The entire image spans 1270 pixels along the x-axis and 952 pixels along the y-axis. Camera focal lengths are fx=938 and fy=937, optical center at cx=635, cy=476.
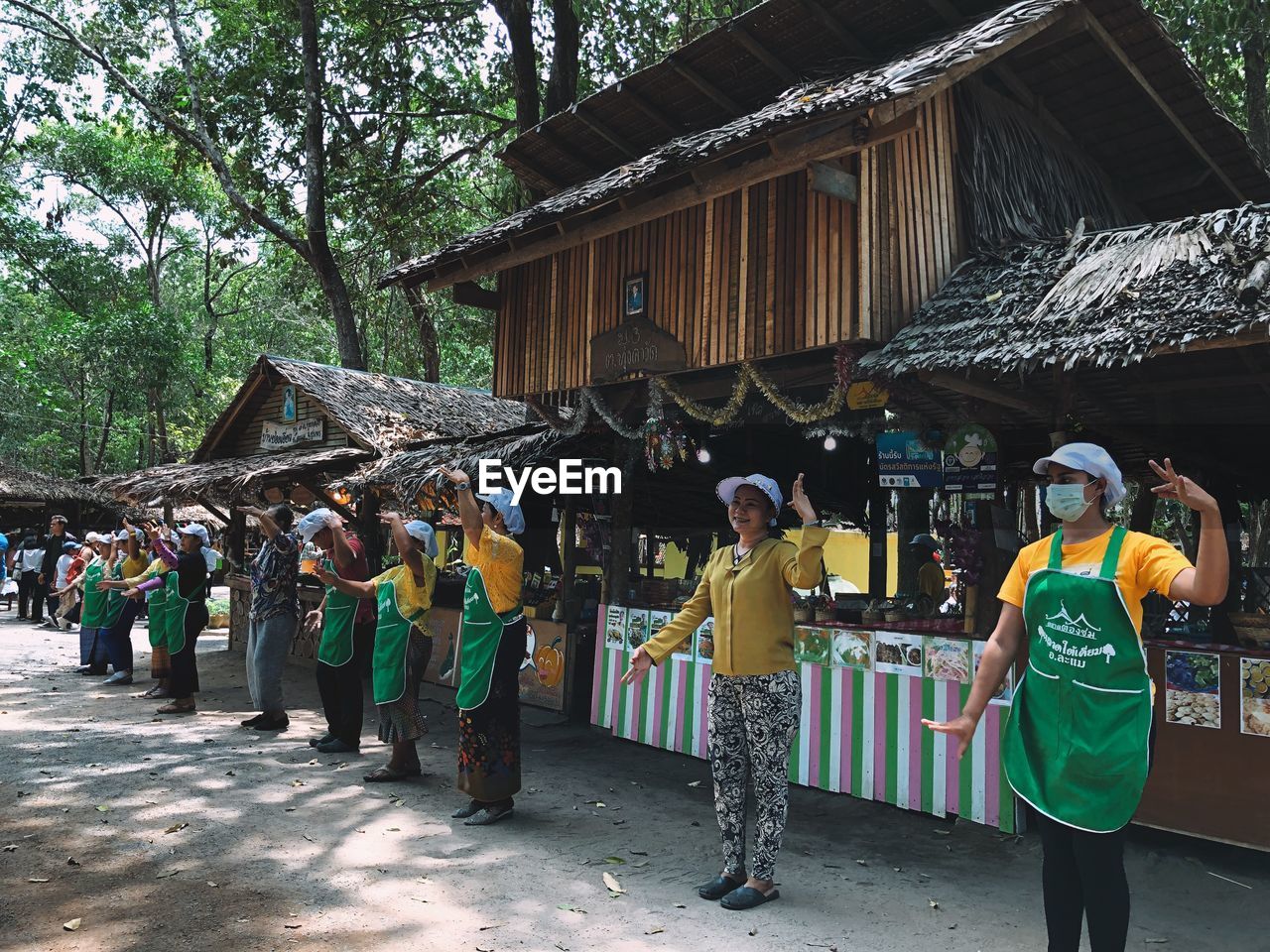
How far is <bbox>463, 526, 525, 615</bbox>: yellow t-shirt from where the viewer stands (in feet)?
18.3

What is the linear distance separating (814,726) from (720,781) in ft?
7.48

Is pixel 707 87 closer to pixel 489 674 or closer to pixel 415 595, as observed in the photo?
pixel 415 595

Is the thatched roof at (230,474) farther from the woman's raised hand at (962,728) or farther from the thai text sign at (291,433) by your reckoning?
the woman's raised hand at (962,728)

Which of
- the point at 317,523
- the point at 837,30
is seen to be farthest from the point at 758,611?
the point at 837,30

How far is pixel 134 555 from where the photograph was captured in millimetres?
10922

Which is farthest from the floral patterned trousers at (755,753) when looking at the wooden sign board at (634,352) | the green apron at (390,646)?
the wooden sign board at (634,352)

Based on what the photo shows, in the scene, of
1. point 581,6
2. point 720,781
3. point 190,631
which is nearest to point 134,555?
point 190,631

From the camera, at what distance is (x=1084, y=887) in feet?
9.80

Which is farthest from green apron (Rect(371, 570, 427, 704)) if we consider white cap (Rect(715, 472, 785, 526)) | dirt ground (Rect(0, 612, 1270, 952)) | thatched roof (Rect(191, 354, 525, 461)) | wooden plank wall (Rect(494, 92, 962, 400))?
thatched roof (Rect(191, 354, 525, 461))

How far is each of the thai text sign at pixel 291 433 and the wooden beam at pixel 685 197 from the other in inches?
222

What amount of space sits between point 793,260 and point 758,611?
321 cm

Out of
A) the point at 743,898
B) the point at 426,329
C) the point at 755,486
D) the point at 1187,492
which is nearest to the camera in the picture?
the point at 1187,492

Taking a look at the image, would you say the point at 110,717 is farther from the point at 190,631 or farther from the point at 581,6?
the point at 581,6

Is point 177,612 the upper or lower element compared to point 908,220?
lower
